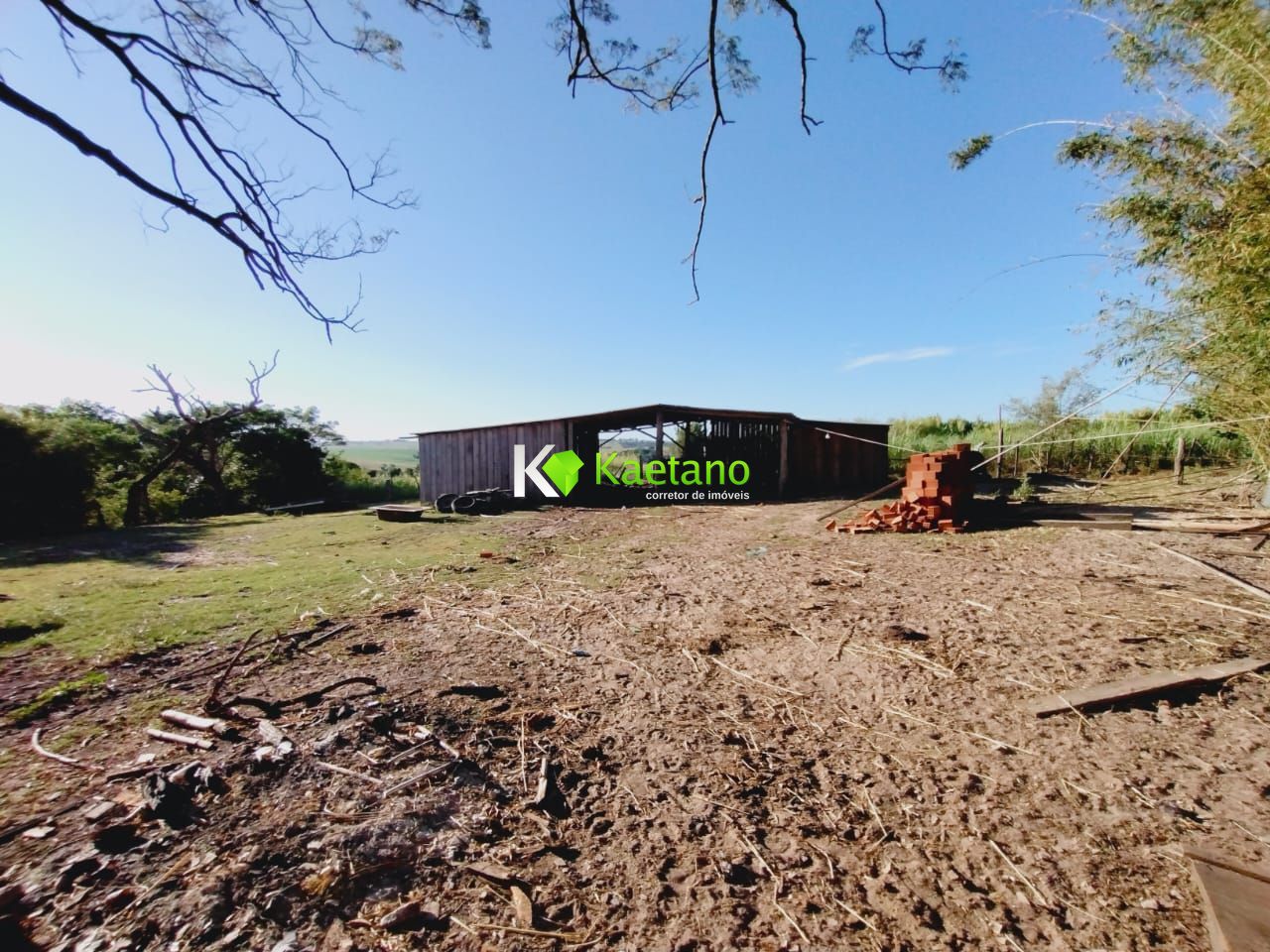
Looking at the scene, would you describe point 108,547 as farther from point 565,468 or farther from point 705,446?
point 705,446

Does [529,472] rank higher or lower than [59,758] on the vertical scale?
higher

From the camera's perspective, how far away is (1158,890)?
147 cm

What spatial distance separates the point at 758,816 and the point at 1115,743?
180 centimetres

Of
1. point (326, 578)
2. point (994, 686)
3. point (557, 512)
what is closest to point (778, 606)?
point (994, 686)

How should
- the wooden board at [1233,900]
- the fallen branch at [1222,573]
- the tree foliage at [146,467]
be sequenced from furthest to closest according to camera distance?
the tree foliage at [146,467], the fallen branch at [1222,573], the wooden board at [1233,900]

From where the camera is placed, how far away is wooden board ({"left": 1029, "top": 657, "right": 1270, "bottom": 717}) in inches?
97.7

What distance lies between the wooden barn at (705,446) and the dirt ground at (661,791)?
9.97 m

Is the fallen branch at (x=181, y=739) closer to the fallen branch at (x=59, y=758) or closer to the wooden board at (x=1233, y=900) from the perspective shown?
the fallen branch at (x=59, y=758)

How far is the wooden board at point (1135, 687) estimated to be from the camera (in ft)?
8.14

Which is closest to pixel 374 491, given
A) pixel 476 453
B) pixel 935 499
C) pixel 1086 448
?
pixel 476 453

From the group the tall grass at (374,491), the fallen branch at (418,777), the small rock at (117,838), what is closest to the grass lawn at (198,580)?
the small rock at (117,838)

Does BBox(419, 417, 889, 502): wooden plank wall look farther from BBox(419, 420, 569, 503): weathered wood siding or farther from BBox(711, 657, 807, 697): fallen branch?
BBox(711, 657, 807, 697): fallen branch

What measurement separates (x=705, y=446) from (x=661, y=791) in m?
13.1

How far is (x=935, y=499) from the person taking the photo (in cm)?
763
